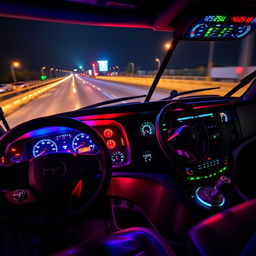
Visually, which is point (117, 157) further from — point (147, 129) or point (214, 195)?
point (214, 195)

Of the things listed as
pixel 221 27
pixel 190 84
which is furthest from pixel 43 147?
pixel 190 84

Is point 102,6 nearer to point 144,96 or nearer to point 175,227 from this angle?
point 144,96

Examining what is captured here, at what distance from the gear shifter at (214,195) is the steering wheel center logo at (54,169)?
5.35 ft

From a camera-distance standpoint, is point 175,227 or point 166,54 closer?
point 175,227

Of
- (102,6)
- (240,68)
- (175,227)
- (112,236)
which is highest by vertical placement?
(102,6)

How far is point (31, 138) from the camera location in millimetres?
1861

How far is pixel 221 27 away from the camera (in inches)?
91.4

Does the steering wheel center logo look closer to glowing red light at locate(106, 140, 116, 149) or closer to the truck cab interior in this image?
the truck cab interior

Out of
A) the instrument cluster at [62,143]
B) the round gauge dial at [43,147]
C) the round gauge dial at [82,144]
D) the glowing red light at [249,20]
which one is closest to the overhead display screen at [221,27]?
the glowing red light at [249,20]

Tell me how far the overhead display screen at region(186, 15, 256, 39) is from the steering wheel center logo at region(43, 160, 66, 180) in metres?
1.95

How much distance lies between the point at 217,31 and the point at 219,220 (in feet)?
6.63

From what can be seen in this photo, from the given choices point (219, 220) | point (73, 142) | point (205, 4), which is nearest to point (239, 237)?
point (219, 220)

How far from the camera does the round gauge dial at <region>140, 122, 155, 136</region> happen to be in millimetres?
2365

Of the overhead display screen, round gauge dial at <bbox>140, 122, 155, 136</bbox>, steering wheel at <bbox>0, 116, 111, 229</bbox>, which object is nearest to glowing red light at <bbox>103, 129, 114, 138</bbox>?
round gauge dial at <bbox>140, 122, 155, 136</bbox>
